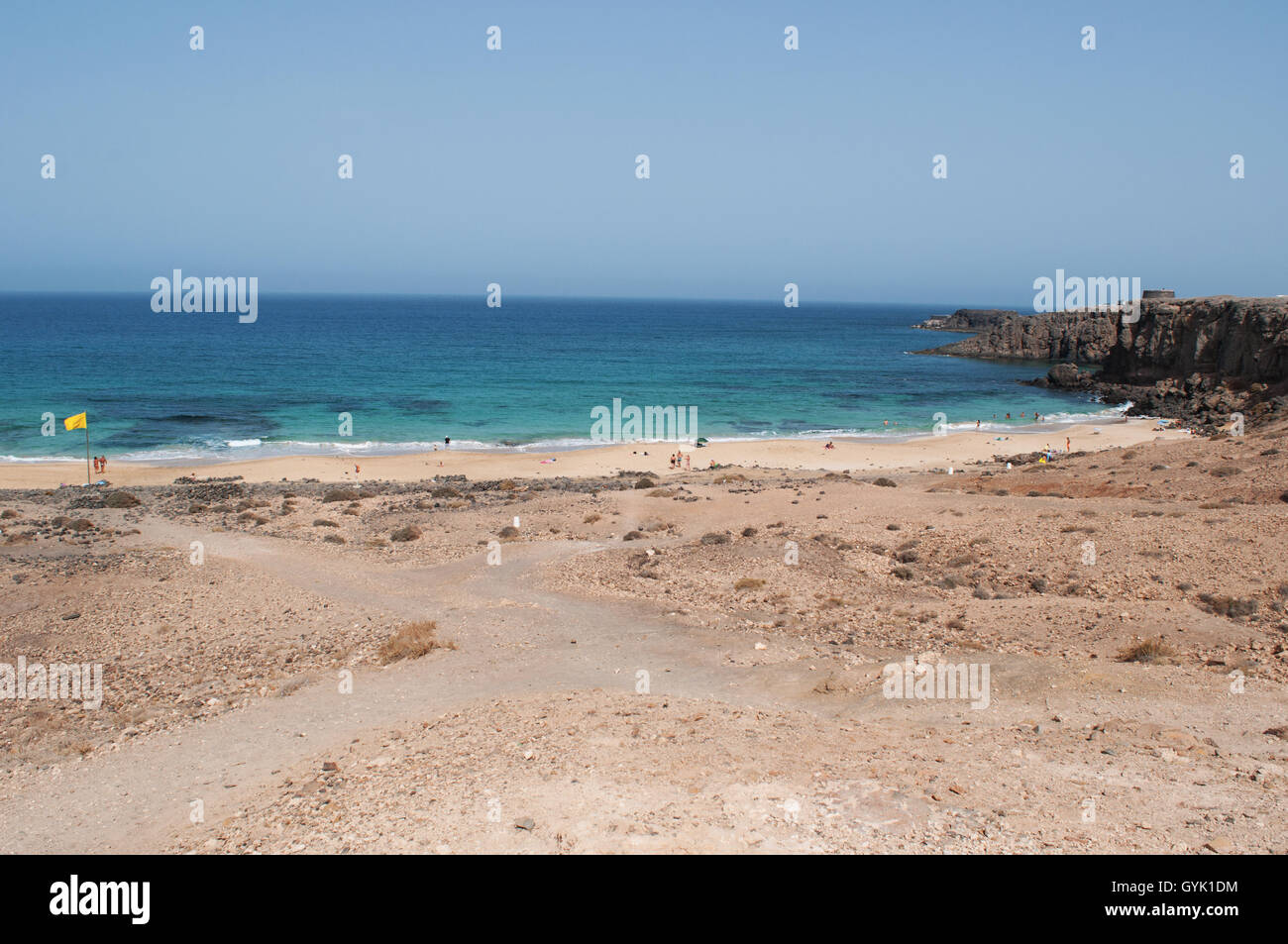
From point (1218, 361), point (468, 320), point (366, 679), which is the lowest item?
point (366, 679)

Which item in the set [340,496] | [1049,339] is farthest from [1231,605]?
[1049,339]

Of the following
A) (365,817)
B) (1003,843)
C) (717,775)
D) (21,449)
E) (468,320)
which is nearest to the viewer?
(1003,843)

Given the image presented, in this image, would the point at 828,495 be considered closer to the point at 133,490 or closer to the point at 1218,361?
the point at 133,490

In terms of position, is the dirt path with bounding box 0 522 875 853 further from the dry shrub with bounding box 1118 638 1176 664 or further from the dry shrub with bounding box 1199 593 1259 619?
the dry shrub with bounding box 1199 593 1259 619

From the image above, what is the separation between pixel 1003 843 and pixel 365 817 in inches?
278

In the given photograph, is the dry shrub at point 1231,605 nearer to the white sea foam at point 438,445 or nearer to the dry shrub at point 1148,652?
the dry shrub at point 1148,652

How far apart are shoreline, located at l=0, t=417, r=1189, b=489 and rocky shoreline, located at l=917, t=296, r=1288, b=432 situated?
17.6 ft

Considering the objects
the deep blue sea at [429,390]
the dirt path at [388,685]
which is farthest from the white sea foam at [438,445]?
the dirt path at [388,685]

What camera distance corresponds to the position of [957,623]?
17.2m

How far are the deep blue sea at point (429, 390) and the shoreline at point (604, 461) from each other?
10.9 ft

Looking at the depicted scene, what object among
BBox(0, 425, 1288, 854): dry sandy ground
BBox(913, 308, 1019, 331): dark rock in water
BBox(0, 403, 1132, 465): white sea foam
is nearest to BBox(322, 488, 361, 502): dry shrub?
BBox(0, 425, 1288, 854): dry sandy ground

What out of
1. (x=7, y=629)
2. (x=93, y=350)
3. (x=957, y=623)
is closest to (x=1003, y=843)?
(x=957, y=623)

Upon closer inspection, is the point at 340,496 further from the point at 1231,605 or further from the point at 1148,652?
the point at 1231,605

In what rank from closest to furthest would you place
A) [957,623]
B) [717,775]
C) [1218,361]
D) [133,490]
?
[717,775] → [957,623] → [133,490] → [1218,361]
